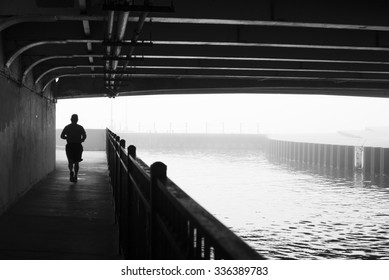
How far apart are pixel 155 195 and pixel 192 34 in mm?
7952

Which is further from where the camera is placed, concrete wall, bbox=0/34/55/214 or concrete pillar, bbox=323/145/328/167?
concrete pillar, bbox=323/145/328/167

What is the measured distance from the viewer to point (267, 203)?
21.0m

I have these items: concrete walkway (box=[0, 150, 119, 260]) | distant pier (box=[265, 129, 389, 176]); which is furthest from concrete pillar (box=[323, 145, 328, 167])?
concrete walkway (box=[0, 150, 119, 260])

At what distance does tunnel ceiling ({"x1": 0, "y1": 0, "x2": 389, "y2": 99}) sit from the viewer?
8227 mm

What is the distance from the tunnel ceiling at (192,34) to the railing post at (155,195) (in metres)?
3.73

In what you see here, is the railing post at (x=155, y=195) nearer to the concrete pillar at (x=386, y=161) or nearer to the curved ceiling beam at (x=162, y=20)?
the curved ceiling beam at (x=162, y=20)

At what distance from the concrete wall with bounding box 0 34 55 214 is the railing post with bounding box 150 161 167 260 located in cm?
654

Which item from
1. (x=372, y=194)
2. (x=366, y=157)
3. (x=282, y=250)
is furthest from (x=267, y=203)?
(x=366, y=157)

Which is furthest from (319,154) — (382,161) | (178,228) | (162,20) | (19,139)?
(178,228)

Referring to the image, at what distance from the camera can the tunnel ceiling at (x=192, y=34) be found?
8.23 m

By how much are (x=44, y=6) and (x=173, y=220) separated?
6.54 meters
